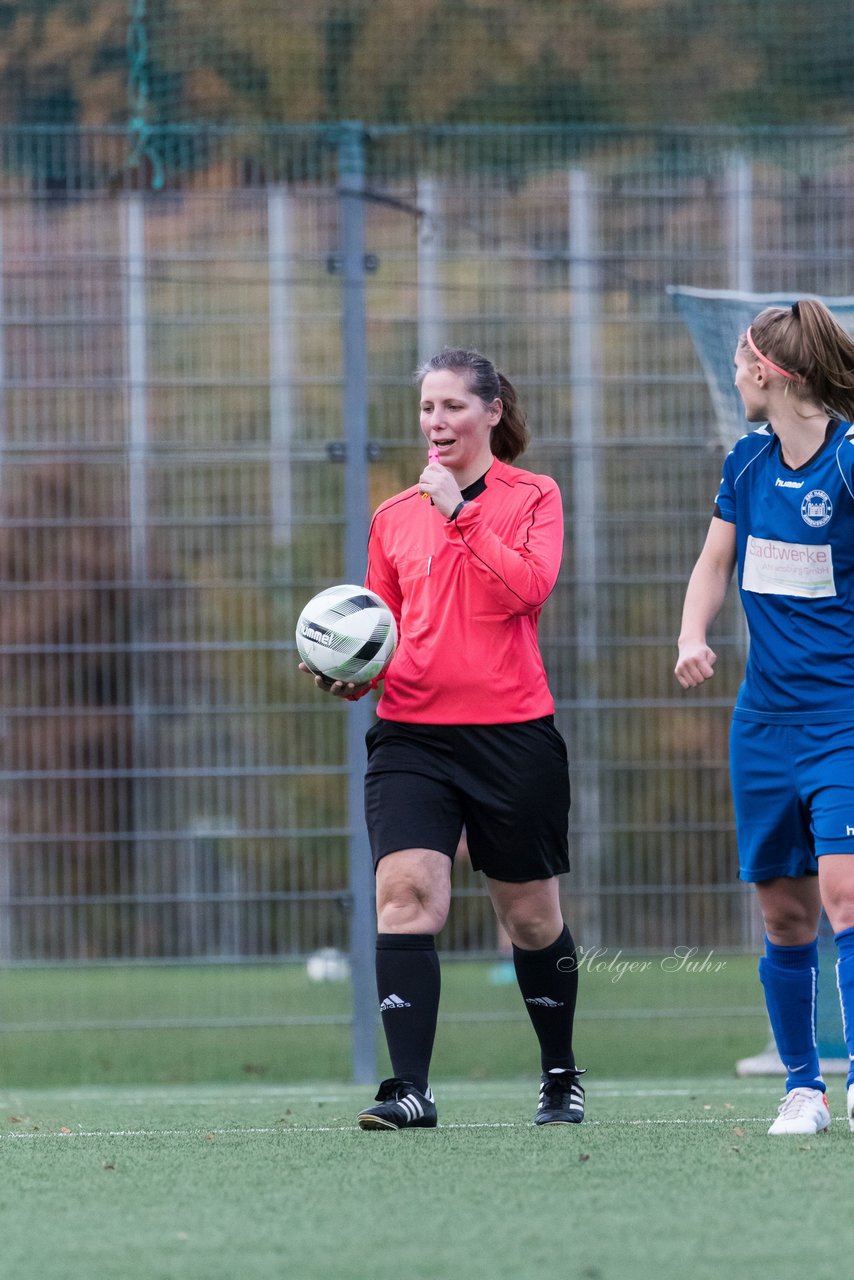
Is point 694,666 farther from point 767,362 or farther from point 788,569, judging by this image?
point 767,362

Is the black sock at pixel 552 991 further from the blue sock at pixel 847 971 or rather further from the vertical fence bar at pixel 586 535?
the vertical fence bar at pixel 586 535

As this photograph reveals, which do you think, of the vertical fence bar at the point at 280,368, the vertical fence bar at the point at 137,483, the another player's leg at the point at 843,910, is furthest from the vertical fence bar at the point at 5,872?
the another player's leg at the point at 843,910

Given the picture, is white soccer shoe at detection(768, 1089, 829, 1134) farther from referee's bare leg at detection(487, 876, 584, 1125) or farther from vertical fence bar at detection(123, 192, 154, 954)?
vertical fence bar at detection(123, 192, 154, 954)

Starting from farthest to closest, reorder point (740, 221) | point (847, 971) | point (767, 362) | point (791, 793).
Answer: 1. point (740, 221)
2. point (767, 362)
3. point (791, 793)
4. point (847, 971)

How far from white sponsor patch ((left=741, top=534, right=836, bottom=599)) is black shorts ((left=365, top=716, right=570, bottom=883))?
0.64 m

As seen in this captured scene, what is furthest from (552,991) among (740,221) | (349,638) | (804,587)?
(740,221)

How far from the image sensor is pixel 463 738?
4266 millimetres

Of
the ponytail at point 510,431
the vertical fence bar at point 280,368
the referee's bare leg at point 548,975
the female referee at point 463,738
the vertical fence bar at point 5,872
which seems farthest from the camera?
the vertical fence bar at point 280,368

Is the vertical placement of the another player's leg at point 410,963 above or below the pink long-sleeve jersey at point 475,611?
below

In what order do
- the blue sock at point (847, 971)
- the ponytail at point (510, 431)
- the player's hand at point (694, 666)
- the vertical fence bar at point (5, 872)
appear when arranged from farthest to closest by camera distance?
the vertical fence bar at point (5, 872)
the ponytail at point (510, 431)
the player's hand at point (694, 666)
the blue sock at point (847, 971)

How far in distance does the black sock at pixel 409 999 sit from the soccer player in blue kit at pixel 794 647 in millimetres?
739

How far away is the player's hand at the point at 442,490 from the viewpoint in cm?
412

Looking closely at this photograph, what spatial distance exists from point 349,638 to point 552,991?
3.30ft

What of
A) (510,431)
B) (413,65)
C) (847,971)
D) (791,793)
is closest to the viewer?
(847,971)
